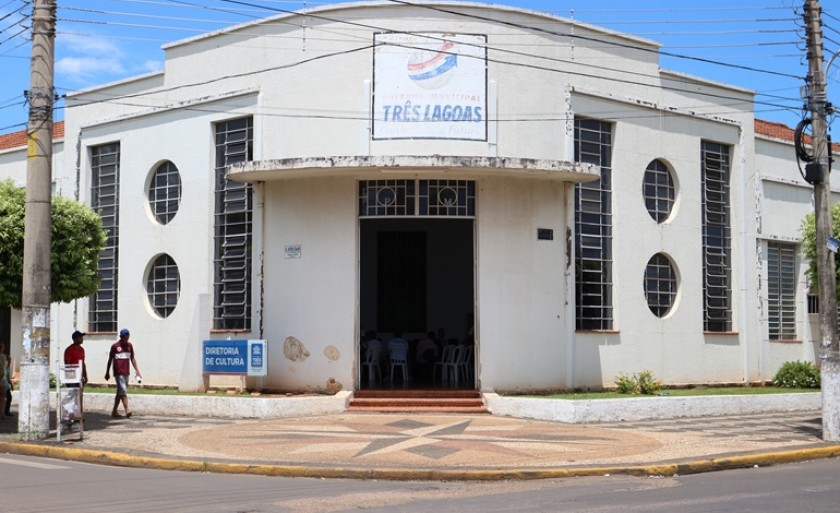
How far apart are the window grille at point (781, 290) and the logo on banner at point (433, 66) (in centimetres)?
1029

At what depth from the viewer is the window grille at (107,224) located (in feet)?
77.9

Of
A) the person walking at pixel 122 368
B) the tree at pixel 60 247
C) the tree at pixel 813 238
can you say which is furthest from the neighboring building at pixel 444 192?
the tree at pixel 60 247

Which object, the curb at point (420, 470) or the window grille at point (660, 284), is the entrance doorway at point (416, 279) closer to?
the window grille at point (660, 284)

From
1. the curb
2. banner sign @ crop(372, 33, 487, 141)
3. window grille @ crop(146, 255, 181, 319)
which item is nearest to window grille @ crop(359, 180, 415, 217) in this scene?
banner sign @ crop(372, 33, 487, 141)

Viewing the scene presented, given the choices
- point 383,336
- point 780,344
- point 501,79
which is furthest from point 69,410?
point 780,344

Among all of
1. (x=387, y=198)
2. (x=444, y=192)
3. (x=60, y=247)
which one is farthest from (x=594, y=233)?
(x=60, y=247)

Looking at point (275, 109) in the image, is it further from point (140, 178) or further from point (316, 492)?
point (316, 492)

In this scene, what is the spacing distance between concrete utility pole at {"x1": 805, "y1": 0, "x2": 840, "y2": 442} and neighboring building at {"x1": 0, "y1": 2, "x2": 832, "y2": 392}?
4645 millimetres

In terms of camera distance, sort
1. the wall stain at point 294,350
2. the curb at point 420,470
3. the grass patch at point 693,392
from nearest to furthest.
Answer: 1. the curb at point 420,470
2. the grass patch at point 693,392
3. the wall stain at point 294,350

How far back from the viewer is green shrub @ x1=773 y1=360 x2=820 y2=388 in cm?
2356


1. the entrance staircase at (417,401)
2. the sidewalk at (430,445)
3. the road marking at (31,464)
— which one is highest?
the entrance staircase at (417,401)

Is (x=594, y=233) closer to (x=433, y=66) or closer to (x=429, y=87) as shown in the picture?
(x=429, y=87)

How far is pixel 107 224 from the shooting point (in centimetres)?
2406

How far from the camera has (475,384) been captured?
66.3 feet
